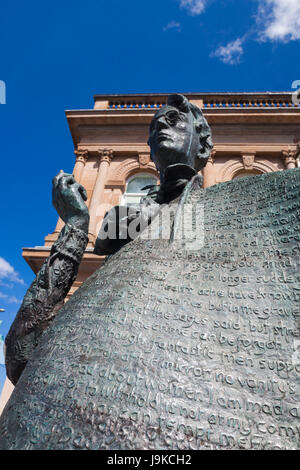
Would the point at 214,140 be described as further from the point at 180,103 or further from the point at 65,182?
the point at 65,182

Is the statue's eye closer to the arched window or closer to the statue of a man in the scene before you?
the statue of a man

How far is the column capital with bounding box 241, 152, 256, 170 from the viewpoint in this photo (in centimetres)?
1036

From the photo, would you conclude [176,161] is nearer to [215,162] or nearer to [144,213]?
[144,213]

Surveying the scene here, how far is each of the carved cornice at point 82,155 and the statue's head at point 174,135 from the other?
959 cm

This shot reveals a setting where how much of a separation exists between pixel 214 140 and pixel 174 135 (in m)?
9.75

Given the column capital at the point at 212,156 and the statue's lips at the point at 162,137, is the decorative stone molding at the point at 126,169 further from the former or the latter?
the statue's lips at the point at 162,137

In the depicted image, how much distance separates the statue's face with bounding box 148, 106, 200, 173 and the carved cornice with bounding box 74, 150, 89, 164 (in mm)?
9641

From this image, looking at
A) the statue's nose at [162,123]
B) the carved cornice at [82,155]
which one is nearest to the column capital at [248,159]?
the carved cornice at [82,155]

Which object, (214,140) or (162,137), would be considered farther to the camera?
(214,140)

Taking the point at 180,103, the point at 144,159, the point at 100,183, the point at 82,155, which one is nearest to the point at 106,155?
the point at 82,155

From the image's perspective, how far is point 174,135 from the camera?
190 centimetres

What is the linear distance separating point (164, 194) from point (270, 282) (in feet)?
3.53

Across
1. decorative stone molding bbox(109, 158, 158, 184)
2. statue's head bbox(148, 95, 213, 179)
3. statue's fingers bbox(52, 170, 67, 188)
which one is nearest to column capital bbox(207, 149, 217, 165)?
decorative stone molding bbox(109, 158, 158, 184)
